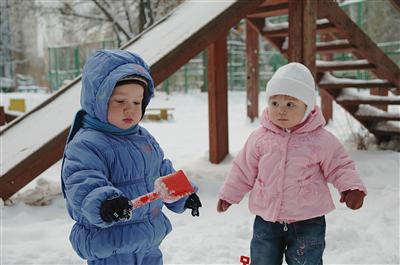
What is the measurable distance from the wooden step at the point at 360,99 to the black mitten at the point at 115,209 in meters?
4.90

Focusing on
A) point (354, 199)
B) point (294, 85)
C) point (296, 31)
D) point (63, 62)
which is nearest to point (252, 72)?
point (296, 31)

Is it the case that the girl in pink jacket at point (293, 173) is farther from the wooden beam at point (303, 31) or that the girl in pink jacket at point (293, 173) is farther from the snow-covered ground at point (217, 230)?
the wooden beam at point (303, 31)

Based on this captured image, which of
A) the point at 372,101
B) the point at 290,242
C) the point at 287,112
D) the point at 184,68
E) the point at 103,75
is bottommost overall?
the point at 184,68

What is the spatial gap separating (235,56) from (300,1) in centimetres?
1698

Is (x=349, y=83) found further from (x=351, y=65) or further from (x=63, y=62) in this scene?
(x=63, y=62)

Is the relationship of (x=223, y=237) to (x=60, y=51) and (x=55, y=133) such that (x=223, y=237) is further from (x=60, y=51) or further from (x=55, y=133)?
(x=60, y=51)

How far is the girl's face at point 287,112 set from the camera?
87.6 inches

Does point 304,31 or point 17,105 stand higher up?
point 304,31

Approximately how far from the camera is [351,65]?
19.4ft

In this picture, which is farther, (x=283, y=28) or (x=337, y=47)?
(x=283, y=28)

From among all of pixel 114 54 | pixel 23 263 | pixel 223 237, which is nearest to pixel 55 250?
pixel 23 263

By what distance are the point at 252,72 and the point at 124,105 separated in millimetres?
8213

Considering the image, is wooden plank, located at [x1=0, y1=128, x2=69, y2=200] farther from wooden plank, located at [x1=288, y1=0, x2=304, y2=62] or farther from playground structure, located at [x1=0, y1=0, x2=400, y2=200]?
wooden plank, located at [x1=288, y1=0, x2=304, y2=62]

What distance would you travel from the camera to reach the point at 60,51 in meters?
21.6
